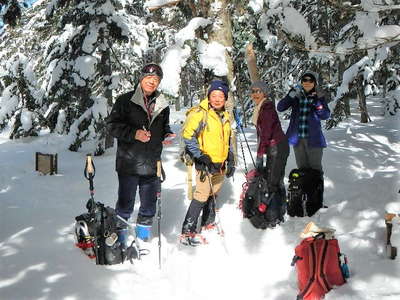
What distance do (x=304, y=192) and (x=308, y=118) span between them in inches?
45.8

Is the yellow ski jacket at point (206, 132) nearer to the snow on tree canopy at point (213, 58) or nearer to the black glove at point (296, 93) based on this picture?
the black glove at point (296, 93)

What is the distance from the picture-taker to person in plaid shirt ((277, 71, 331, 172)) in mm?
6492

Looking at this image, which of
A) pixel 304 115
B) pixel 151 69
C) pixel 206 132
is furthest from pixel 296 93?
pixel 151 69

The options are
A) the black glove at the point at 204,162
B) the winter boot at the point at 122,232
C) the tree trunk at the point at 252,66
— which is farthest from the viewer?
the tree trunk at the point at 252,66

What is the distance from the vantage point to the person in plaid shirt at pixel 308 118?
21.3 feet

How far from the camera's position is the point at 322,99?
6.51m

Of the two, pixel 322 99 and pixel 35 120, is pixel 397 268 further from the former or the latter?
pixel 35 120

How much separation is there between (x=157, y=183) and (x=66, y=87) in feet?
33.9

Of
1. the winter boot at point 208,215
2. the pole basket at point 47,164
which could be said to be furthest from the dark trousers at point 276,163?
the pole basket at point 47,164

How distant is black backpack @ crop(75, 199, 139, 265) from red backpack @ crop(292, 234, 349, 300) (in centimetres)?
210

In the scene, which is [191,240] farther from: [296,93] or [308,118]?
[296,93]

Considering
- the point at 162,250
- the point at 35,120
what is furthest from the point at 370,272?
the point at 35,120

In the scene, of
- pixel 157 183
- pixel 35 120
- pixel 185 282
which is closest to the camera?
pixel 185 282

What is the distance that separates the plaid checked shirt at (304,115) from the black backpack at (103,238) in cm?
315
